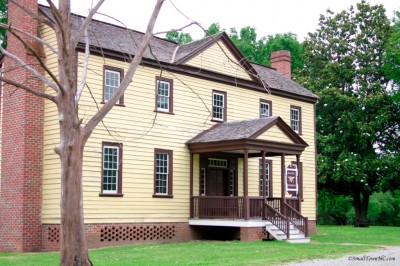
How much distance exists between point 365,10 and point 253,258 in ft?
89.6

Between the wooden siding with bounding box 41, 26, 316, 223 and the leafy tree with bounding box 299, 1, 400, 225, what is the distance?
1270cm

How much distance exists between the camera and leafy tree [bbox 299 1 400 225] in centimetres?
3603

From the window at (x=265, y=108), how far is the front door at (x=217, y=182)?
3.67 meters

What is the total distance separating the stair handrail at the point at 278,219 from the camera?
2186 centimetres

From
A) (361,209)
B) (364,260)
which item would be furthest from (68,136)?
(361,209)

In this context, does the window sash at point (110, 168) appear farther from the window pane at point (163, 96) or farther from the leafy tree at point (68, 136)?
the leafy tree at point (68, 136)

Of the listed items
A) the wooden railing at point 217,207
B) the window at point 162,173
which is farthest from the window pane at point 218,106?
the wooden railing at point 217,207

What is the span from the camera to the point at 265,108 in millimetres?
27297

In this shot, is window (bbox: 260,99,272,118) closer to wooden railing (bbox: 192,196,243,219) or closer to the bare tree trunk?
wooden railing (bbox: 192,196,243,219)

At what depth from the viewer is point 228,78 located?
82.9ft

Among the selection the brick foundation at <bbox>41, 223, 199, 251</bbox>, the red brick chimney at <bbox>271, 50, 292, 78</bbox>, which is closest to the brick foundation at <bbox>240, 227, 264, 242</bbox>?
the brick foundation at <bbox>41, 223, 199, 251</bbox>

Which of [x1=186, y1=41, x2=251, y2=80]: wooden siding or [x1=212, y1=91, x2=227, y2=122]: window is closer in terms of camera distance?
[x1=186, y1=41, x2=251, y2=80]: wooden siding

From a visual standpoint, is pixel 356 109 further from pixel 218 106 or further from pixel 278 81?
pixel 218 106

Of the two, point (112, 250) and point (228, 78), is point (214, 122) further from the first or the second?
point (112, 250)
